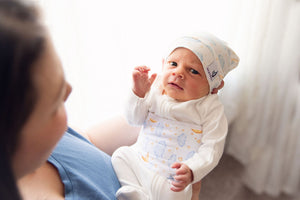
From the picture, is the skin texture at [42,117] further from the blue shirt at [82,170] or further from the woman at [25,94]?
the blue shirt at [82,170]

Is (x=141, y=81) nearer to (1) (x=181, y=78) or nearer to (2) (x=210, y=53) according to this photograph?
(1) (x=181, y=78)

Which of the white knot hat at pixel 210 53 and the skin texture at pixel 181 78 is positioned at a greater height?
the white knot hat at pixel 210 53

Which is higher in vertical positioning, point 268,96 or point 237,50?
point 237,50

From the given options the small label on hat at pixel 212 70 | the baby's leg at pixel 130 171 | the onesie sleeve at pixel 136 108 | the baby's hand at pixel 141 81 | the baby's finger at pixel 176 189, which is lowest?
the baby's leg at pixel 130 171

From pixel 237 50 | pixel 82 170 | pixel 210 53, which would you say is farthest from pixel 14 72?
pixel 237 50

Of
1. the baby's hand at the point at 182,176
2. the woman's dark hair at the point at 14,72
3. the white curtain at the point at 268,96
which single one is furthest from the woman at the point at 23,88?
the white curtain at the point at 268,96

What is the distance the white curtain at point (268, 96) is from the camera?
4.51 ft

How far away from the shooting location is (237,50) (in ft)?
5.05

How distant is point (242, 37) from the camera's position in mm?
1495

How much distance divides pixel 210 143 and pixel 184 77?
0.24m

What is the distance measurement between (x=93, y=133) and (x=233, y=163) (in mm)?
1287

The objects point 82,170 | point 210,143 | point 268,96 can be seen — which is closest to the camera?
point 82,170

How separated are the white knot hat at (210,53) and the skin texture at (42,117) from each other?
60cm

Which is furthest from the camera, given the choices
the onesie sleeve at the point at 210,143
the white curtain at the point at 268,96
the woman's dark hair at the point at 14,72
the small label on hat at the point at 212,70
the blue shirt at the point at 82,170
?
the white curtain at the point at 268,96
